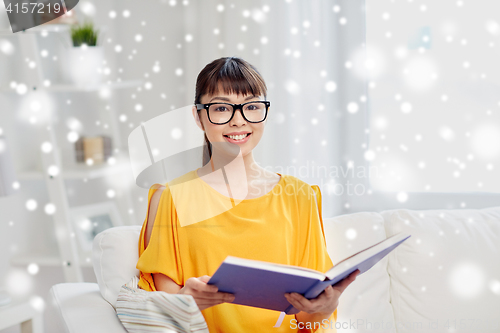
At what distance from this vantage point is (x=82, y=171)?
68.0 inches

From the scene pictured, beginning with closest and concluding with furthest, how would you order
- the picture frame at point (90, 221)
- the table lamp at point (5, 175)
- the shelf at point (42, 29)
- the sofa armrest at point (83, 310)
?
the sofa armrest at point (83, 310) < the table lamp at point (5, 175) < the shelf at point (42, 29) < the picture frame at point (90, 221)

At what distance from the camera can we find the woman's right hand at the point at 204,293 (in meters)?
0.83

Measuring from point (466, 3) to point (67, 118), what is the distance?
1.75m

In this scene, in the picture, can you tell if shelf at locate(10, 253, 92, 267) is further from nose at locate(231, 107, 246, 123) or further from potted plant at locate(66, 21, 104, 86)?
nose at locate(231, 107, 246, 123)

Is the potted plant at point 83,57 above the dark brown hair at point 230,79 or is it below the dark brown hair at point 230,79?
above

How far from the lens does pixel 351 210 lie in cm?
180

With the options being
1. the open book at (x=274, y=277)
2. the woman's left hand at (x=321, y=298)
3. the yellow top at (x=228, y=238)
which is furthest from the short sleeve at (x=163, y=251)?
the woman's left hand at (x=321, y=298)

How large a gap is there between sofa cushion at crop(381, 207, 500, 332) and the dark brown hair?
2.37 ft

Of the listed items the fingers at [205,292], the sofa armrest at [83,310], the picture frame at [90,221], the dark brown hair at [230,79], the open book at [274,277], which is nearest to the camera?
the open book at [274,277]

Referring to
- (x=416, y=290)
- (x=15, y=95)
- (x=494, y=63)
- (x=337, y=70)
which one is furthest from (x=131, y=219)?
(x=494, y=63)

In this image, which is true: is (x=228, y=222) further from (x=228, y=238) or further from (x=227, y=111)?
(x=227, y=111)

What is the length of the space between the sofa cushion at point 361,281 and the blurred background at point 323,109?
340 mm

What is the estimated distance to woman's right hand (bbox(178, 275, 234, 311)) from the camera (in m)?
0.83

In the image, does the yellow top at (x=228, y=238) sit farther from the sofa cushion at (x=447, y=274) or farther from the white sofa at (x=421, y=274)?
the sofa cushion at (x=447, y=274)
